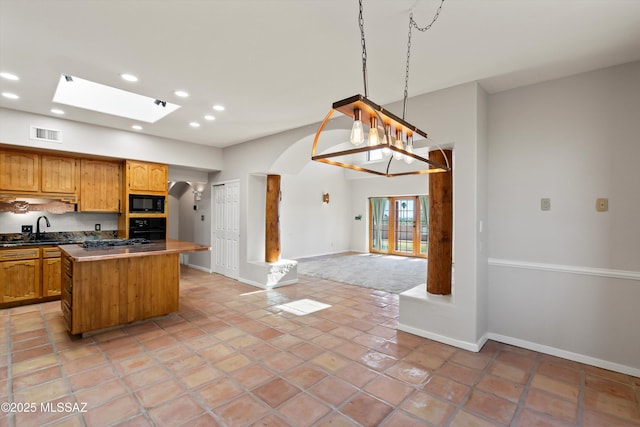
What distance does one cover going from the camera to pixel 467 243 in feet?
10.3

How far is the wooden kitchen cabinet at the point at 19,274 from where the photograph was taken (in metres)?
4.14

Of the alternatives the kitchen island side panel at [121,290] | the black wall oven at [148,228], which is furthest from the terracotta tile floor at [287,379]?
the black wall oven at [148,228]

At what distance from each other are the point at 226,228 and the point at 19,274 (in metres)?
A: 3.17

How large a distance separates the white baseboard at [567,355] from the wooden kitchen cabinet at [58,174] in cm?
652

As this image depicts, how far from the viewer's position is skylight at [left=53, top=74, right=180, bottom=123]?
3864mm

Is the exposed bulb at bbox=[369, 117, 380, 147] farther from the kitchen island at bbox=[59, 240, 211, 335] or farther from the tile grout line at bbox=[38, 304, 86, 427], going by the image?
the kitchen island at bbox=[59, 240, 211, 335]

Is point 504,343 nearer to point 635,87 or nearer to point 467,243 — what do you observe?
point 467,243

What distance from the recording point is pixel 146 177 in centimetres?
551

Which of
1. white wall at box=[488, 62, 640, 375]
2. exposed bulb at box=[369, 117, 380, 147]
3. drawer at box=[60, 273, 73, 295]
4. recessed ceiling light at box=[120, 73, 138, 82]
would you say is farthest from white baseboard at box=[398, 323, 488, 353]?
recessed ceiling light at box=[120, 73, 138, 82]

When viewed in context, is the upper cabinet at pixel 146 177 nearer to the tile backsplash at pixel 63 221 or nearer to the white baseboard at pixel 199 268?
the tile backsplash at pixel 63 221

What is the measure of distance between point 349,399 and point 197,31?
121 inches

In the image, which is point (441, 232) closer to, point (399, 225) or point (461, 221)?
point (461, 221)

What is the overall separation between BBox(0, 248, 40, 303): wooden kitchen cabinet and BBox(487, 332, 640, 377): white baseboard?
624 centimetres

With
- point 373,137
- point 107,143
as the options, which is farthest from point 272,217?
point 373,137
